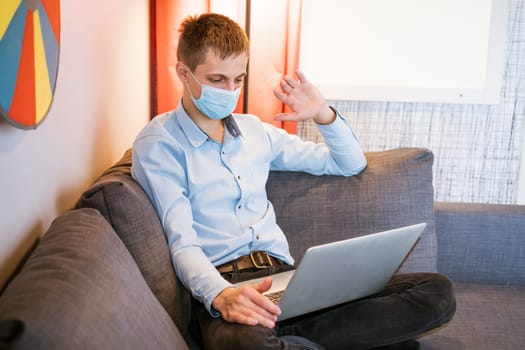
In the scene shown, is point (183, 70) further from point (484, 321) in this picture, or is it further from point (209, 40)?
point (484, 321)

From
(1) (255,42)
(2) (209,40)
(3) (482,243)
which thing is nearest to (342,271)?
(2) (209,40)

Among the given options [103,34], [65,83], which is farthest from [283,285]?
[103,34]

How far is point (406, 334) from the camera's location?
144 cm

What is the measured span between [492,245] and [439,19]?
0.93 meters

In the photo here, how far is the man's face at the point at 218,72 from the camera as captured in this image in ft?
5.26

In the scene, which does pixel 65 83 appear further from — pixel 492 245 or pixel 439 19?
pixel 439 19

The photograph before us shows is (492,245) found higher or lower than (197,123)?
lower

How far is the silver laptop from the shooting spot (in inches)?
48.7

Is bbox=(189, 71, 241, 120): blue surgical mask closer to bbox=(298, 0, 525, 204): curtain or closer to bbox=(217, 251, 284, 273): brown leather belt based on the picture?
bbox=(217, 251, 284, 273): brown leather belt

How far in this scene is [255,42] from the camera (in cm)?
241

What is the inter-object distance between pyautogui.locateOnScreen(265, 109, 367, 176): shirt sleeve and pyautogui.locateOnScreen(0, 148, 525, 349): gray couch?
0.03 metres

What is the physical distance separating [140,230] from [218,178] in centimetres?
33

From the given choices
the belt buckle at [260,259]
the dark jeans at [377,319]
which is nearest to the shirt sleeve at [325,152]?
the belt buckle at [260,259]

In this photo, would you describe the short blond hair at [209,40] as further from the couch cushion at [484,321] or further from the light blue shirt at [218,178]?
the couch cushion at [484,321]
